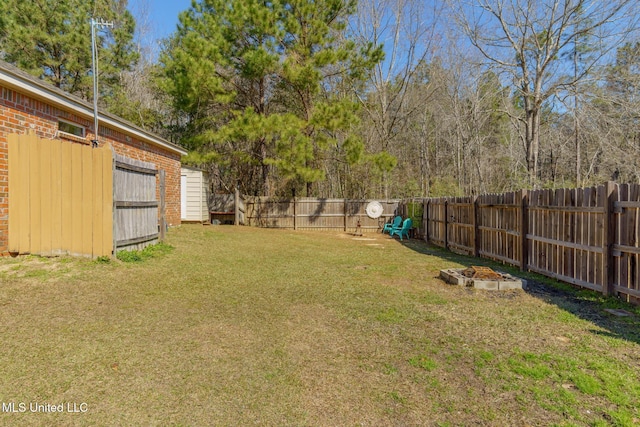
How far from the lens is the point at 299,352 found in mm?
3336

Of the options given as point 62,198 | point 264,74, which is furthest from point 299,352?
point 264,74

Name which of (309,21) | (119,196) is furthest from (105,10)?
(119,196)

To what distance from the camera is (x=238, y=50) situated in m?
16.9

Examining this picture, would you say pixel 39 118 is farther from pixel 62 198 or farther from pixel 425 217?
pixel 425 217

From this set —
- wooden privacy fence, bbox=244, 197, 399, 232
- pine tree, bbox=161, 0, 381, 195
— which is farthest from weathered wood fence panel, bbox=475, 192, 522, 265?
wooden privacy fence, bbox=244, 197, 399, 232

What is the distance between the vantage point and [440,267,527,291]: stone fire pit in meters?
5.65

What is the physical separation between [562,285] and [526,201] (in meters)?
1.93

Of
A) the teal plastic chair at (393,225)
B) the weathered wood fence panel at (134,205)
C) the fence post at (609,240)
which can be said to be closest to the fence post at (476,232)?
the fence post at (609,240)

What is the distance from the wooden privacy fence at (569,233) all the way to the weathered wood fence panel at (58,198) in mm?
7555

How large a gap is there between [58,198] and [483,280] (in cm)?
687

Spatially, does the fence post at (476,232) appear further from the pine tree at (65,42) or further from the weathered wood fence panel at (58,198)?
the pine tree at (65,42)

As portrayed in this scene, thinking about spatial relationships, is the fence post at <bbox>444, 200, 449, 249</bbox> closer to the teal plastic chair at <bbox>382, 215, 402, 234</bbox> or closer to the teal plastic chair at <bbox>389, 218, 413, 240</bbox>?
the teal plastic chair at <bbox>389, 218, 413, 240</bbox>

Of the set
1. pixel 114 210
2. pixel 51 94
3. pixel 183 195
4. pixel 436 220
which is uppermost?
pixel 51 94

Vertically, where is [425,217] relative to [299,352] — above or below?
above
